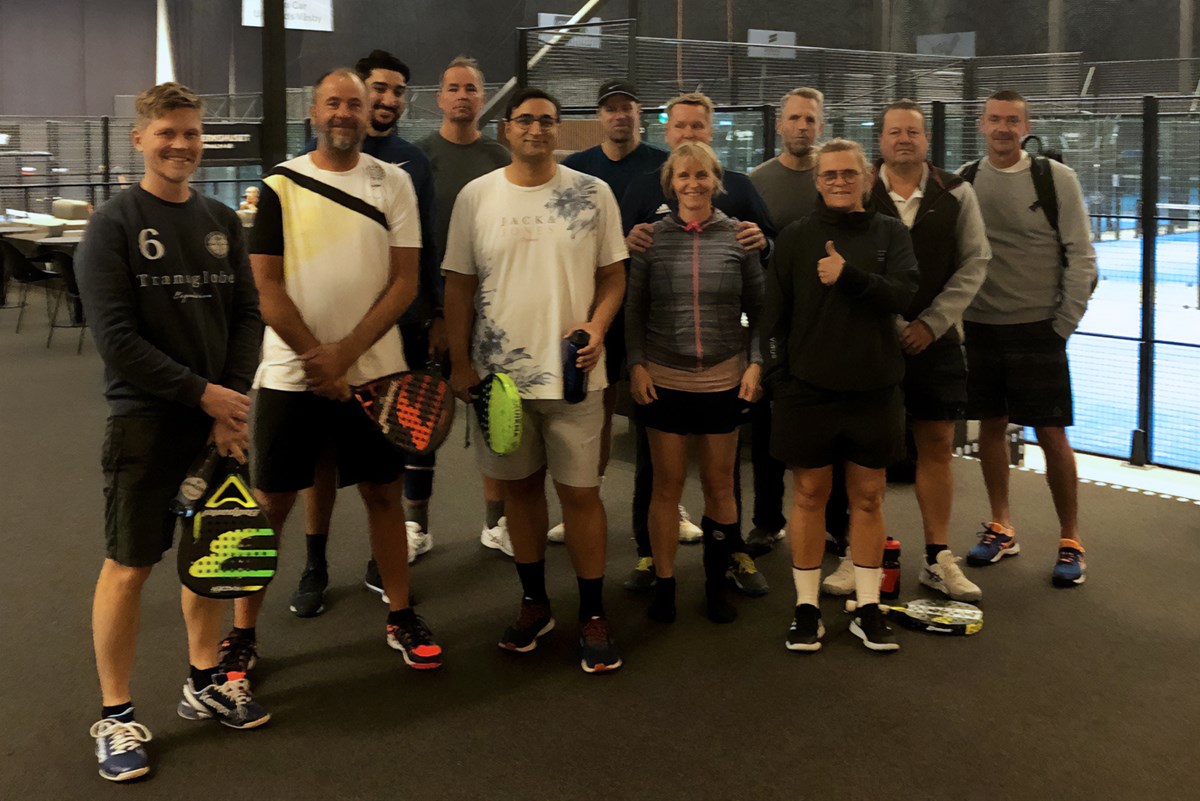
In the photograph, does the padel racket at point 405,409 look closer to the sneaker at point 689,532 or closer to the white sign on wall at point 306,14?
the sneaker at point 689,532

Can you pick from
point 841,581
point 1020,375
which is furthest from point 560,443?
point 1020,375

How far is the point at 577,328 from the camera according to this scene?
10.3 feet

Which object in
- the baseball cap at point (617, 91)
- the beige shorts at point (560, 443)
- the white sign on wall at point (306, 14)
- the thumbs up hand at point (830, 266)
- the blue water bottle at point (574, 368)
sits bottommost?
the beige shorts at point (560, 443)

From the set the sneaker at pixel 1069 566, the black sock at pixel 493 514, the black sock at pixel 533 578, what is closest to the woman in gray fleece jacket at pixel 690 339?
the black sock at pixel 533 578

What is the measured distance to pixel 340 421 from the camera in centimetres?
310

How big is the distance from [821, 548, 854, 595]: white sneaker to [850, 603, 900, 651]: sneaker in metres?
0.38

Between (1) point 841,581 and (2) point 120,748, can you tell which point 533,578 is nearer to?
(1) point 841,581

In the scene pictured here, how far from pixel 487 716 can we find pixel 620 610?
2.73ft

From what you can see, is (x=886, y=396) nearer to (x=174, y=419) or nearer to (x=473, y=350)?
(x=473, y=350)

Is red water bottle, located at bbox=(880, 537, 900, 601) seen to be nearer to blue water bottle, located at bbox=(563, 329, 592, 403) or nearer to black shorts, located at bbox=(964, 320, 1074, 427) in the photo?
black shorts, located at bbox=(964, 320, 1074, 427)

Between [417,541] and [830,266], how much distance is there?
6.08ft

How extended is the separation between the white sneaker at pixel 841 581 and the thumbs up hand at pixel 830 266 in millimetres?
1033

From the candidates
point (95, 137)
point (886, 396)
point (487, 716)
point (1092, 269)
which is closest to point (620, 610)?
point (487, 716)

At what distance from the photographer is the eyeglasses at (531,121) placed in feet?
10.1
